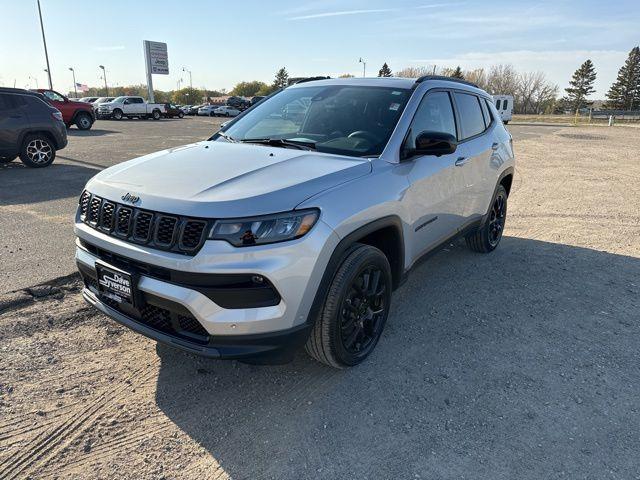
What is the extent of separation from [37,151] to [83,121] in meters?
13.7

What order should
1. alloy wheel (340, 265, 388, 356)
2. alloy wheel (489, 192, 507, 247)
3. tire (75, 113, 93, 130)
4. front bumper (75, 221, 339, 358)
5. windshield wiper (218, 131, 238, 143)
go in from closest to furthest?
front bumper (75, 221, 339, 358)
alloy wheel (340, 265, 388, 356)
windshield wiper (218, 131, 238, 143)
alloy wheel (489, 192, 507, 247)
tire (75, 113, 93, 130)

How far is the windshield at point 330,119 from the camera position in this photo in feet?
10.9

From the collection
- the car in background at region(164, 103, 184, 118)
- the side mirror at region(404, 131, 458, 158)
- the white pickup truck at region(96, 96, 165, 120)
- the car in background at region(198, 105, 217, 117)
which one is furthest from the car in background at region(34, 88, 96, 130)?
the car in background at region(198, 105, 217, 117)

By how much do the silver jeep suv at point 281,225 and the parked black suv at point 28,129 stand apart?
8.52 meters

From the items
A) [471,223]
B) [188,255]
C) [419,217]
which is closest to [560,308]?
[471,223]

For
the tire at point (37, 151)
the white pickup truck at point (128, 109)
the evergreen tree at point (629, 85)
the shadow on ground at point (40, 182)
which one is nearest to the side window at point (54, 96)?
the shadow on ground at point (40, 182)

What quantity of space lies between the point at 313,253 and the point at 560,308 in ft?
9.03

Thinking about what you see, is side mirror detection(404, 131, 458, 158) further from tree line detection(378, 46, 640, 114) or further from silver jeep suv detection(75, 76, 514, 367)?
tree line detection(378, 46, 640, 114)

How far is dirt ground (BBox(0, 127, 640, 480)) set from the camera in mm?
2348

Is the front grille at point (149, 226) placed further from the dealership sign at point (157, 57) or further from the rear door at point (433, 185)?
the dealership sign at point (157, 57)

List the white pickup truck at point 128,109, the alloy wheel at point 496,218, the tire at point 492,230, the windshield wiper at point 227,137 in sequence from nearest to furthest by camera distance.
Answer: the windshield wiper at point 227,137
the tire at point 492,230
the alloy wheel at point 496,218
the white pickup truck at point 128,109

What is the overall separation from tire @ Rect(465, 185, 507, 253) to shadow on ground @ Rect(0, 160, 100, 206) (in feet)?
21.3

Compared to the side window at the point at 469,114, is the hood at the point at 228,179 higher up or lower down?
lower down

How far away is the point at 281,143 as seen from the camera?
3.46 metres
